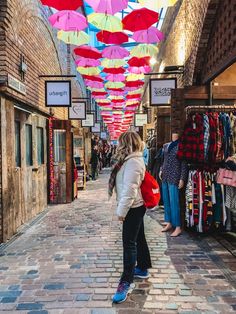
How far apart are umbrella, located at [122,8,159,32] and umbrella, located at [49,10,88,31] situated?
994mm

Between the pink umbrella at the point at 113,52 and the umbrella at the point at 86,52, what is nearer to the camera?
the umbrella at the point at 86,52

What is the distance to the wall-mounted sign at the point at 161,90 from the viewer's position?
855 centimetres

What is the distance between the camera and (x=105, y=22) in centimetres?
771

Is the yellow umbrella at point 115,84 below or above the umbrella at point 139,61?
below

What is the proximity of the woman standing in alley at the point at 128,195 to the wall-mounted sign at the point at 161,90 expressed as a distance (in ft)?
17.6

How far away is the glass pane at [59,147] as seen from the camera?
945cm

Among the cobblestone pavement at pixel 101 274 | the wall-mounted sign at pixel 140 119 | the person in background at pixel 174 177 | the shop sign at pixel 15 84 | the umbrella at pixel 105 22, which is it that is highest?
the umbrella at pixel 105 22

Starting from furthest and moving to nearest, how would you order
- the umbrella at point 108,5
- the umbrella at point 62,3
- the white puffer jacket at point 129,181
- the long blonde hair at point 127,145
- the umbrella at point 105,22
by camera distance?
the umbrella at point 105,22 < the umbrella at point 108,5 < the umbrella at point 62,3 < the long blonde hair at point 127,145 < the white puffer jacket at point 129,181

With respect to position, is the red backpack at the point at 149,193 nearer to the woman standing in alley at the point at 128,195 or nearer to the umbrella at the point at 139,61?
the woman standing in alley at the point at 128,195

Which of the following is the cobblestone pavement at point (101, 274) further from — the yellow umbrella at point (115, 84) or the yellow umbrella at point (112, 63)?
the yellow umbrella at point (115, 84)

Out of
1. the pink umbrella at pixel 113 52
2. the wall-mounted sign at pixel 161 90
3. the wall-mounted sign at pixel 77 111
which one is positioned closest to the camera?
the wall-mounted sign at pixel 161 90

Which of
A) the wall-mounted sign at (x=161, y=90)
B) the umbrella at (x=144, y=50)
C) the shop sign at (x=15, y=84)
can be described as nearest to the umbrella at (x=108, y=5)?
the wall-mounted sign at (x=161, y=90)

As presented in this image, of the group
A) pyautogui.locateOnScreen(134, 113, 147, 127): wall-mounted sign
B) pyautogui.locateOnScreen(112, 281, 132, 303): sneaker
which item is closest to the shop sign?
pyautogui.locateOnScreen(112, 281, 132, 303): sneaker

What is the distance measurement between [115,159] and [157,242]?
2.40m
